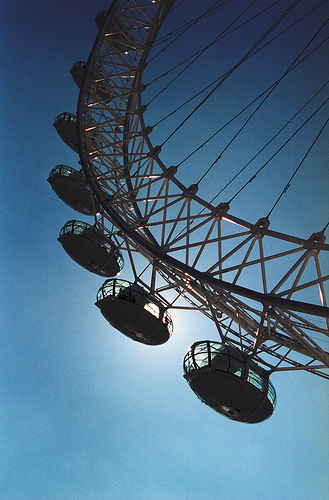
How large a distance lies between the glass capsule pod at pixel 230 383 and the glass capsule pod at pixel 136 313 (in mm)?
3090

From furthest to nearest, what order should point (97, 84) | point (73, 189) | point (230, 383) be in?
point (73, 189), point (97, 84), point (230, 383)

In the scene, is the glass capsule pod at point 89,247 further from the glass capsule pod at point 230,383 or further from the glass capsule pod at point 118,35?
the glass capsule pod at point 118,35

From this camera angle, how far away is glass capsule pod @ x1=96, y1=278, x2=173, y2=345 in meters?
19.2

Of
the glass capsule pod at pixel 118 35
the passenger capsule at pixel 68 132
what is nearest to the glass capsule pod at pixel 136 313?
the passenger capsule at pixel 68 132

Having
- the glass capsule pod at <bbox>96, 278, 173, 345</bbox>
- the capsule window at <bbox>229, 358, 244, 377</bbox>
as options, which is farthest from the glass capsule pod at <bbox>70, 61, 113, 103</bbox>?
the capsule window at <bbox>229, 358, 244, 377</bbox>

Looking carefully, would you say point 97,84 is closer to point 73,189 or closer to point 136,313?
point 73,189

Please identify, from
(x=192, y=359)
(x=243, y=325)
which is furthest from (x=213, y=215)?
(x=192, y=359)

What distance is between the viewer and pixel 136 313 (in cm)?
1912

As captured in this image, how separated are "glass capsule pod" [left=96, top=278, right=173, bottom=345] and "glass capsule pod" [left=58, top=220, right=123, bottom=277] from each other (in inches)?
157

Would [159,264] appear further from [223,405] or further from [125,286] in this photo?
[223,405]

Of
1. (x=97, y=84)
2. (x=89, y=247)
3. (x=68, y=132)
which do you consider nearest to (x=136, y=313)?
(x=89, y=247)

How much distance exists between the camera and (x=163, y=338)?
65.9ft

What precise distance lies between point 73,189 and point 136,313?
36.2 ft

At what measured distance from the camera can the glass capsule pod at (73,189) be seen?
26969 mm
